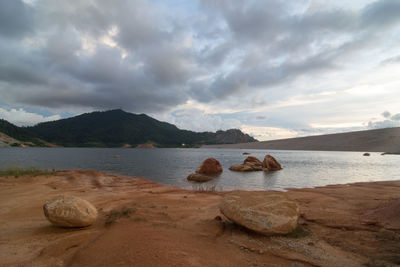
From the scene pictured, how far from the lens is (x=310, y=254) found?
5.14 metres

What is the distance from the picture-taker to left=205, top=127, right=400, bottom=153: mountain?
88588 mm

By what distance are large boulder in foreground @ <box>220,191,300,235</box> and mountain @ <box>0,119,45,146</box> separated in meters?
186

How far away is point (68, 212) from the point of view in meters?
6.62

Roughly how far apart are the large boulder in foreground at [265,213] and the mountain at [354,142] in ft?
351

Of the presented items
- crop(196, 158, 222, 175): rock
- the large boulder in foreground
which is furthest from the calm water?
the large boulder in foreground

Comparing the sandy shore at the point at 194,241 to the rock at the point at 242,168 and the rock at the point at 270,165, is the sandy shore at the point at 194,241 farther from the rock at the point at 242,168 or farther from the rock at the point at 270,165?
the rock at the point at 270,165

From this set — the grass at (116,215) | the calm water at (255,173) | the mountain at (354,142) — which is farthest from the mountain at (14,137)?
the mountain at (354,142)

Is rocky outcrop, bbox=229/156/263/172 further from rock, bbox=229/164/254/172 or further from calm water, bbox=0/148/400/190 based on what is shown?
calm water, bbox=0/148/400/190

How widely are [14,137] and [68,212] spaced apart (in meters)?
201

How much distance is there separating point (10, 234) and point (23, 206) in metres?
4.34

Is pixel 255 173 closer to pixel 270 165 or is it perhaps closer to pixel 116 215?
pixel 270 165

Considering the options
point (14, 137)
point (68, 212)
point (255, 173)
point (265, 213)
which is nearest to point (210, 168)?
point (255, 173)

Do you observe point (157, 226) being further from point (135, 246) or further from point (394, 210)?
point (394, 210)

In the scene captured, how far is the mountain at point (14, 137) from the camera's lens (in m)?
139
